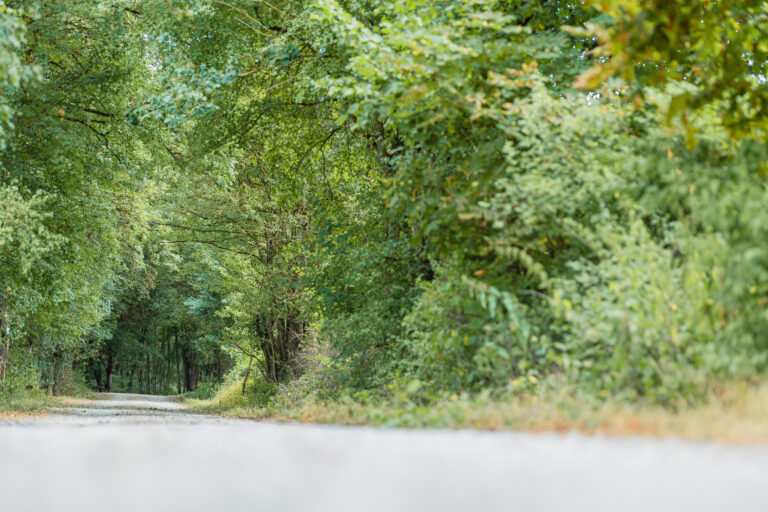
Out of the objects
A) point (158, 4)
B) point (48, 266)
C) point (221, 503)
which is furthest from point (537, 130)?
point (48, 266)

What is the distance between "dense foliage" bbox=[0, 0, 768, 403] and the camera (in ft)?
15.6

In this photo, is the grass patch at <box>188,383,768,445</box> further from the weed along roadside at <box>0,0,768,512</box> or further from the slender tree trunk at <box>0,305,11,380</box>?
Answer: the slender tree trunk at <box>0,305,11,380</box>

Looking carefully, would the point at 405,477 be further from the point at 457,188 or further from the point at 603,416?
the point at 457,188

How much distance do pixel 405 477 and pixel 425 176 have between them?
5216 millimetres

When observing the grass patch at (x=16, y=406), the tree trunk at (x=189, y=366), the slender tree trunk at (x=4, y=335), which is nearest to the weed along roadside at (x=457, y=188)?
the slender tree trunk at (x=4, y=335)

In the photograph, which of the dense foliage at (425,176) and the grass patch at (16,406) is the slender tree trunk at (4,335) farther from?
the grass patch at (16,406)

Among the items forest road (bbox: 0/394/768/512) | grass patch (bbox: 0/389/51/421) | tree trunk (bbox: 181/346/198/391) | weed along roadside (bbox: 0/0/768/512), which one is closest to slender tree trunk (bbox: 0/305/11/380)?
weed along roadside (bbox: 0/0/768/512)

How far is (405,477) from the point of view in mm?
2750

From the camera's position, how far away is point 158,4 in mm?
11500

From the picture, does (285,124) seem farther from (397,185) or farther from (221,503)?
(221,503)

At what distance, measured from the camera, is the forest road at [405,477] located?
230cm

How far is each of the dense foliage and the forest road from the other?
5.45ft

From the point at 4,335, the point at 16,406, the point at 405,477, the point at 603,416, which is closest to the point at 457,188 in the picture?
the point at 603,416

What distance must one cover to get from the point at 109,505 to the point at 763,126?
16.3 ft
